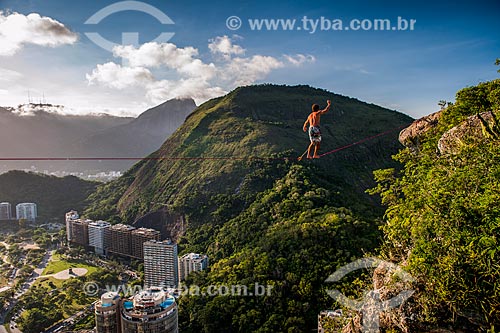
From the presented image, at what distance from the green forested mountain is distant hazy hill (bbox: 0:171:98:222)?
4.80 m

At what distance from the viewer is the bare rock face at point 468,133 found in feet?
16.6

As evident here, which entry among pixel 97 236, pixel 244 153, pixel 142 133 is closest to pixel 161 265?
pixel 97 236

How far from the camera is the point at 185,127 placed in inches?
2205

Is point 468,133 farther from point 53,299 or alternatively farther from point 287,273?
point 53,299

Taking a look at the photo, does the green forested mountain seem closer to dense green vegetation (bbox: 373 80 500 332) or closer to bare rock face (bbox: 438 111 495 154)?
bare rock face (bbox: 438 111 495 154)

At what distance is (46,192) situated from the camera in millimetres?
59656

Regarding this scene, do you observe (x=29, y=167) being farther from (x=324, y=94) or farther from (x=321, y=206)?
(x=321, y=206)

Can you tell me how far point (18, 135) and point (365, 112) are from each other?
135m

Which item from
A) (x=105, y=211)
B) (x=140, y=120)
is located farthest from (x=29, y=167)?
(x=105, y=211)

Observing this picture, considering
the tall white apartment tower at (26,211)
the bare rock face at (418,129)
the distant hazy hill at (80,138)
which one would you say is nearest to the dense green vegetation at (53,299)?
the bare rock face at (418,129)

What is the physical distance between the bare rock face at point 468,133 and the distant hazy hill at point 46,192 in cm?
5784

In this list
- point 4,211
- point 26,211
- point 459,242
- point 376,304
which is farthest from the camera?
point 4,211

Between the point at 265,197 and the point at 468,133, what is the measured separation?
25142mm

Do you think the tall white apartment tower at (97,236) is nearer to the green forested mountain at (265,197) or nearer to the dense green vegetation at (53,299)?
the dense green vegetation at (53,299)
